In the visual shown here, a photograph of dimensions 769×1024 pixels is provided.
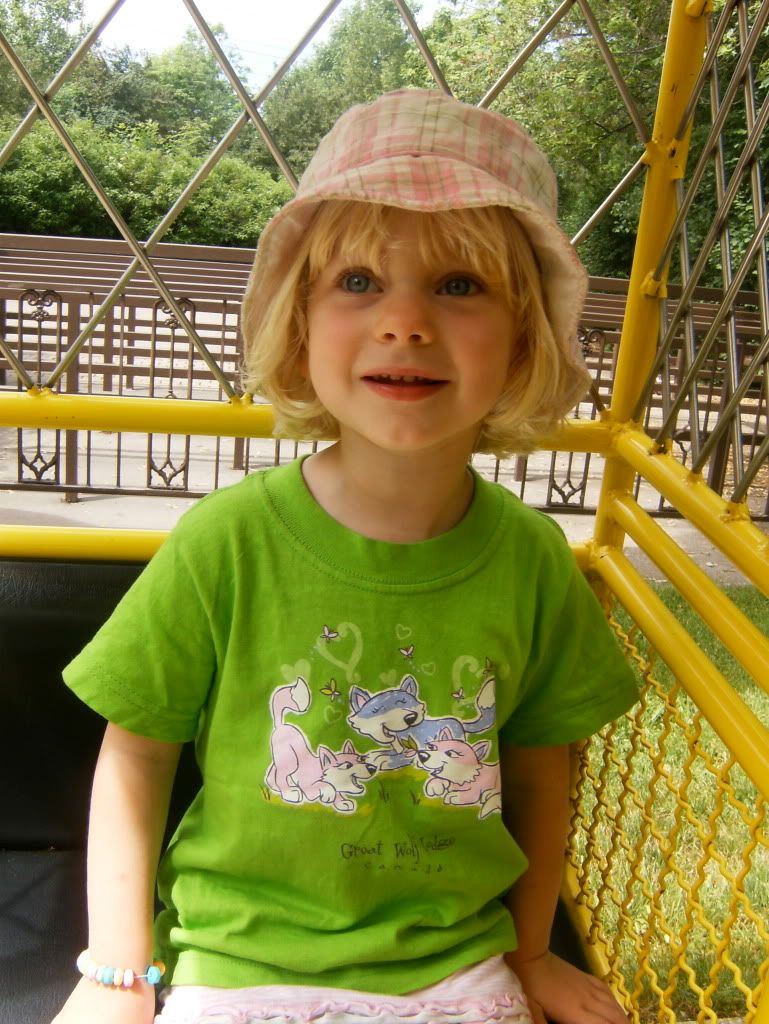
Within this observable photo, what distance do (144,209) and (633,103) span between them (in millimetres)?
13634

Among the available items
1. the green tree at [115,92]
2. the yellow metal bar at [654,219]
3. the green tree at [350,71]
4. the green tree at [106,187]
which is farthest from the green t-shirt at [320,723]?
the green tree at [115,92]

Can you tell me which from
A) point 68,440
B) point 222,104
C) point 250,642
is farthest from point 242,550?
point 222,104

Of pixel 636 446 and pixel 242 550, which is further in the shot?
pixel 636 446

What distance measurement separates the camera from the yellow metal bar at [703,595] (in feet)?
3.20

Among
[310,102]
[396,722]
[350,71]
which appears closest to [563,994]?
[396,722]

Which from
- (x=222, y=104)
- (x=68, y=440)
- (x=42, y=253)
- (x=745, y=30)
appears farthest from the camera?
(x=222, y=104)

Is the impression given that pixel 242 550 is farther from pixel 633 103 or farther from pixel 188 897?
pixel 633 103

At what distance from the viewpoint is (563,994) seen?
1125mm

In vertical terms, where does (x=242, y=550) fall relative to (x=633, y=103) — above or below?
below

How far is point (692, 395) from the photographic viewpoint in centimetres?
134

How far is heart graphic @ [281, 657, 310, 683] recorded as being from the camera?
3.34 feet

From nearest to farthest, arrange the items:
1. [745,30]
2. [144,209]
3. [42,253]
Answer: [745,30], [42,253], [144,209]

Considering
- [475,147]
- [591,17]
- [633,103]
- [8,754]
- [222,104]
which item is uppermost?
[222,104]

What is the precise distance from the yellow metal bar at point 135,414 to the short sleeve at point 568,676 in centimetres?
30
